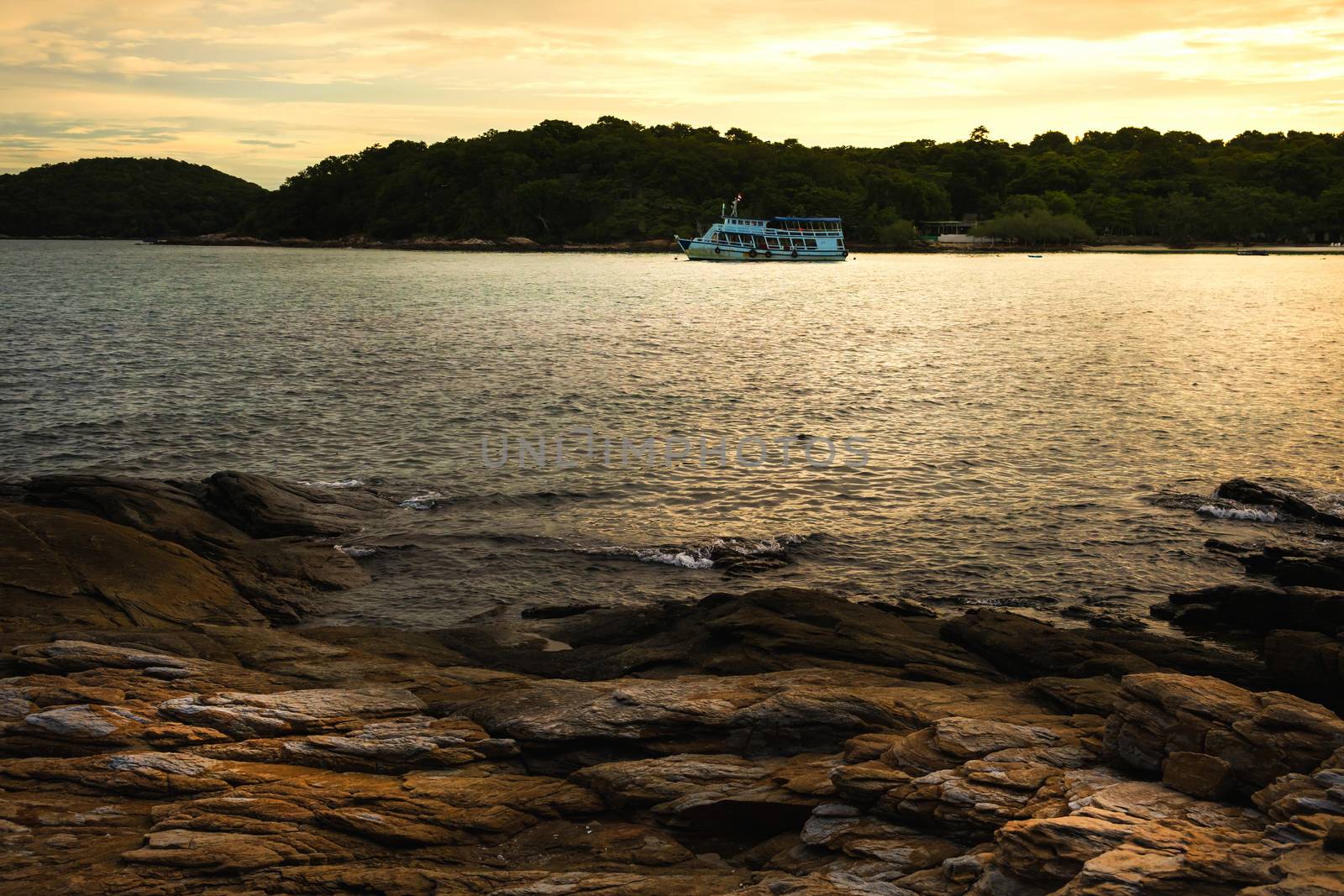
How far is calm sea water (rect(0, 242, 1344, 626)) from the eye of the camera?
20.8m

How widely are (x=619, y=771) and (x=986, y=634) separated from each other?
276 inches

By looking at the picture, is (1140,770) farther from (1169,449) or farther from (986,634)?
(1169,449)

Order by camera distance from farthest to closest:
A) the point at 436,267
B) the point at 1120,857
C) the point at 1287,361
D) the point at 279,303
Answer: the point at 436,267 < the point at 279,303 < the point at 1287,361 < the point at 1120,857

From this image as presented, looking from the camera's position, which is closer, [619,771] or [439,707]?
[619,771]

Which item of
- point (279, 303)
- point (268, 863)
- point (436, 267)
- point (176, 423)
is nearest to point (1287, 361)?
point (176, 423)

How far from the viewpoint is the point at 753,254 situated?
181 metres

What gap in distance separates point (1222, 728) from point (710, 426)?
93.4 feet

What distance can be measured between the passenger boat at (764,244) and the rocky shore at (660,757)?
16991 cm

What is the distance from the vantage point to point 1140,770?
28.1 feet

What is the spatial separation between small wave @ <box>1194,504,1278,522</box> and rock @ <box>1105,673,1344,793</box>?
16852 mm

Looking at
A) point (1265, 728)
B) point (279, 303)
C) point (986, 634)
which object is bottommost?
point (986, 634)

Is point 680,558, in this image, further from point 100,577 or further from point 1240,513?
point 1240,513

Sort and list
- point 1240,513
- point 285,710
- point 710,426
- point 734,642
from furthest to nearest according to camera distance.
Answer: point 710,426 < point 1240,513 < point 734,642 < point 285,710

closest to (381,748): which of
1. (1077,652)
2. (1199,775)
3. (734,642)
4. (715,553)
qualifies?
(734,642)
